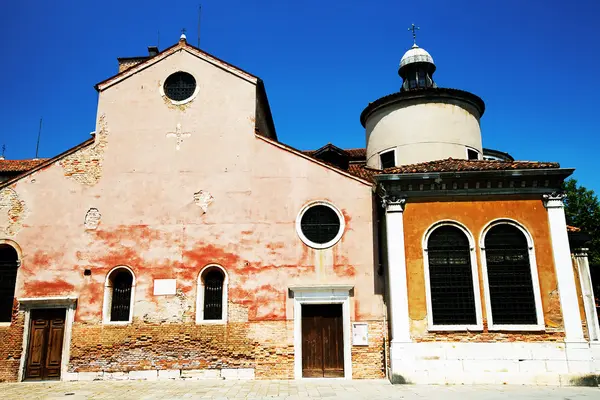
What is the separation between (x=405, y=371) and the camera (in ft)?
35.8

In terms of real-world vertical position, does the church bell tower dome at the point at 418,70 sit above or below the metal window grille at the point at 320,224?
above

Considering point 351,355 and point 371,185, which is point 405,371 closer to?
point 351,355

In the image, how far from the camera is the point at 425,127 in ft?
54.8

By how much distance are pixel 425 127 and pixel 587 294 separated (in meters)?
7.58

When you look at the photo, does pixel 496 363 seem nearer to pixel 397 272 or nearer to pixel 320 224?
pixel 397 272

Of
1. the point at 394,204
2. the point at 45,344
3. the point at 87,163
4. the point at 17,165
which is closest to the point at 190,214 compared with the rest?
the point at 87,163

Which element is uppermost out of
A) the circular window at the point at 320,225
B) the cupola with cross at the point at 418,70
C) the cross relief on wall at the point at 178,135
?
the cupola with cross at the point at 418,70

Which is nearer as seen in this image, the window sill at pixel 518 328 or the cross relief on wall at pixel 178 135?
the window sill at pixel 518 328

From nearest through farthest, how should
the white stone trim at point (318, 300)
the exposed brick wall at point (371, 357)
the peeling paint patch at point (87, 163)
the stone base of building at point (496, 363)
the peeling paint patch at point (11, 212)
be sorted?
the stone base of building at point (496, 363), the exposed brick wall at point (371, 357), the white stone trim at point (318, 300), the peeling paint patch at point (11, 212), the peeling paint patch at point (87, 163)

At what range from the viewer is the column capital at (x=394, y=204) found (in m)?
12.0

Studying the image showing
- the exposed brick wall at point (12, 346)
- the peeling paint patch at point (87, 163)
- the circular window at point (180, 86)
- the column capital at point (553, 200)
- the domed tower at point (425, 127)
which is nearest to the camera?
the column capital at point (553, 200)

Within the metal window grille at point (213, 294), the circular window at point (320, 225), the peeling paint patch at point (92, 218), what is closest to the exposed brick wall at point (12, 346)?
the peeling paint patch at point (92, 218)

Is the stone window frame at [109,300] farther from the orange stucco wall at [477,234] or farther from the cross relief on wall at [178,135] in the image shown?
the orange stucco wall at [477,234]

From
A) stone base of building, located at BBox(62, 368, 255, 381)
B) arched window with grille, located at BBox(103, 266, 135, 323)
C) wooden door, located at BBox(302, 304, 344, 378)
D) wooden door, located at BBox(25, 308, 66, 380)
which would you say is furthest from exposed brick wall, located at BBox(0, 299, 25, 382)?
wooden door, located at BBox(302, 304, 344, 378)
